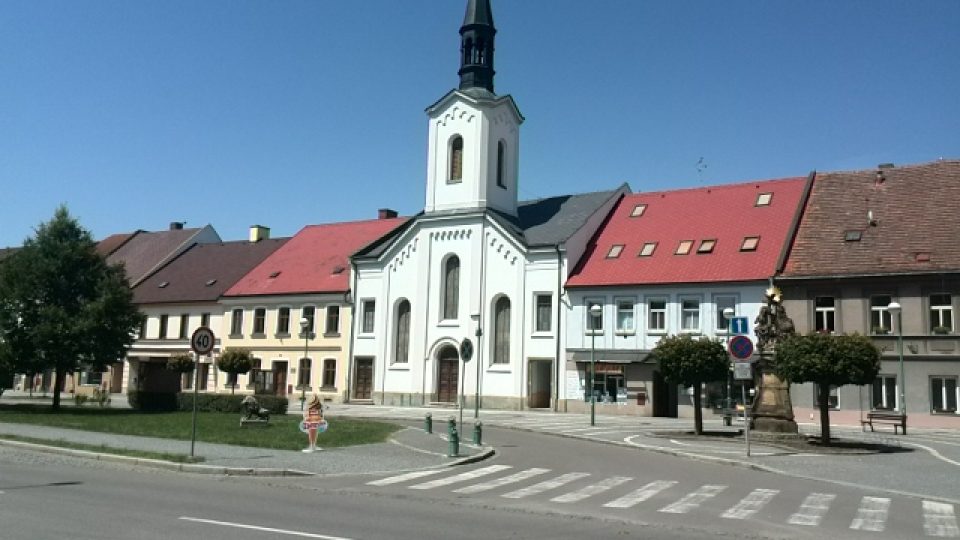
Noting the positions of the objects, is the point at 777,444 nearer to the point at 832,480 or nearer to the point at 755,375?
the point at 755,375

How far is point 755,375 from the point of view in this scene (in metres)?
25.6

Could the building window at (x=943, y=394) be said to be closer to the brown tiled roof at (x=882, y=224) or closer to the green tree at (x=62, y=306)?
the brown tiled roof at (x=882, y=224)

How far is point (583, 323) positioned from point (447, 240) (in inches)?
393

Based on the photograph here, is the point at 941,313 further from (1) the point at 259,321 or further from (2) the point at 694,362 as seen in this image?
(1) the point at 259,321

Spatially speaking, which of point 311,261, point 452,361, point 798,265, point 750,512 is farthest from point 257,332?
point 750,512

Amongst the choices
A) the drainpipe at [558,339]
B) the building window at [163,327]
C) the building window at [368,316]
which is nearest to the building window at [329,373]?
the building window at [368,316]

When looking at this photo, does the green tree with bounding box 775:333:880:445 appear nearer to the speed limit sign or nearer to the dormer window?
the speed limit sign

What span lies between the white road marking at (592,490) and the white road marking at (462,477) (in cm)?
250

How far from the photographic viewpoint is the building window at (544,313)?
143 feet

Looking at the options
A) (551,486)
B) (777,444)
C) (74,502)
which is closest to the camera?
(74,502)

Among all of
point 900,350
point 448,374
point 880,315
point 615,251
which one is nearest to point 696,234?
point 615,251

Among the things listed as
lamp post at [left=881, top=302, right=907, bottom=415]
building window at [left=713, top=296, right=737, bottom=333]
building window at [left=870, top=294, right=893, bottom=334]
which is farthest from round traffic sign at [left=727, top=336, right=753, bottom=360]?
building window at [left=713, top=296, right=737, bottom=333]

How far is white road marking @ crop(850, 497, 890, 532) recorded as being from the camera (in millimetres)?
11812

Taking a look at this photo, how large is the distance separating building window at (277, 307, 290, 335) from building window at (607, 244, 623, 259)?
2108 centimetres
